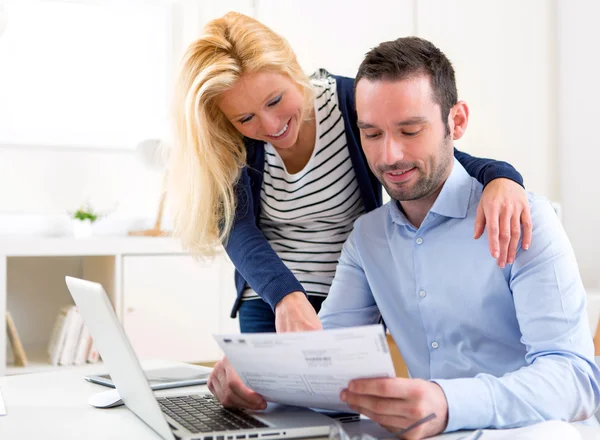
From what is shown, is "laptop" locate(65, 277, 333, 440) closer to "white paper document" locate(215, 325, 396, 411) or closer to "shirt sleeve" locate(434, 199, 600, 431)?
"white paper document" locate(215, 325, 396, 411)

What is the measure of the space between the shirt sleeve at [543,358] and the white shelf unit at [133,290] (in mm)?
1789

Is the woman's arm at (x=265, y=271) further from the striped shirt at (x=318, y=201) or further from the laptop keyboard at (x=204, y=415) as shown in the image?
the laptop keyboard at (x=204, y=415)

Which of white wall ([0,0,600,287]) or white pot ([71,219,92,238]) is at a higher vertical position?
white wall ([0,0,600,287])

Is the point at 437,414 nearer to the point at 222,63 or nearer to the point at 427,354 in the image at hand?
the point at 427,354

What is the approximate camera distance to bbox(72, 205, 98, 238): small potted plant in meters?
3.17

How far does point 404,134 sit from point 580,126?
2.94 meters

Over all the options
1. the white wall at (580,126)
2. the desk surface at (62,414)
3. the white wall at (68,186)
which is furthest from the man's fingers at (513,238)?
the white wall at (580,126)

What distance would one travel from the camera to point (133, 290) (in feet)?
9.85

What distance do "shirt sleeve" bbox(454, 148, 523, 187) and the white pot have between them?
2.02m

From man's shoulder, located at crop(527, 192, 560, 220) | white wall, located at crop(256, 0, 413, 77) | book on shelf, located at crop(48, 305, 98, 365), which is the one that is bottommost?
book on shelf, located at crop(48, 305, 98, 365)

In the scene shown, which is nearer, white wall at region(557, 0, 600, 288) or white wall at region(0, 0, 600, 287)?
white wall at region(0, 0, 600, 287)

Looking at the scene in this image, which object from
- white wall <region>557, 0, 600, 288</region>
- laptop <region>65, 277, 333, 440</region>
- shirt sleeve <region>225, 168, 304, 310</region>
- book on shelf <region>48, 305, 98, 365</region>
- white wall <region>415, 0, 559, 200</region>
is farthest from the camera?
white wall <region>415, 0, 559, 200</region>

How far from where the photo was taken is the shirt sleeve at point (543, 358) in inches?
38.4

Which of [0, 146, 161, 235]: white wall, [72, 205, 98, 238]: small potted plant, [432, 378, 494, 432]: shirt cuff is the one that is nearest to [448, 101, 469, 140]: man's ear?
[432, 378, 494, 432]: shirt cuff
